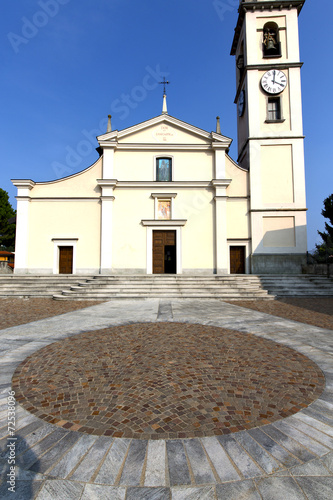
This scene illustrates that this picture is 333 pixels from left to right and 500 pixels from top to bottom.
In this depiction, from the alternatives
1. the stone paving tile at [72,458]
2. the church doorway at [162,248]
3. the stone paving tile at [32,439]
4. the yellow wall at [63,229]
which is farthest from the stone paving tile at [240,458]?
the yellow wall at [63,229]

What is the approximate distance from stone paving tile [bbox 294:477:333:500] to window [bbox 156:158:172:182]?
17219 millimetres

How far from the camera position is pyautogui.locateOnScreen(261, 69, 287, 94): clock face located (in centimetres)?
1750

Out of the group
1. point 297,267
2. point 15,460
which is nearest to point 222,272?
point 297,267

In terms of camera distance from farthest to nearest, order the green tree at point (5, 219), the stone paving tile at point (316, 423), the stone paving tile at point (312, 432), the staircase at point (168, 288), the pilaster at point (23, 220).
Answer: the green tree at point (5, 219) < the pilaster at point (23, 220) < the staircase at point (168, 288) < the stone paving tile at point (316, 423) < the stone paving tile at point (312, 432)

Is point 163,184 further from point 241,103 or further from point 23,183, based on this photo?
point 241,103

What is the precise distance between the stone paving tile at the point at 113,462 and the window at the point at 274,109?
819 inches

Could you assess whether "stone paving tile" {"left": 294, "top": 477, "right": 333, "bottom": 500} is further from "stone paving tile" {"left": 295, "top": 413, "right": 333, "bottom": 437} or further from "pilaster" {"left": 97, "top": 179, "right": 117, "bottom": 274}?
"pilaster" {"left": 97, "top": 179, "right": 117, "bottom": 274}

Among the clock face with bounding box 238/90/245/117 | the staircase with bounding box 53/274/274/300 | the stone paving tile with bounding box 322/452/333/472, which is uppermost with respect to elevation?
the clock face with bounding box 238/90/245/117

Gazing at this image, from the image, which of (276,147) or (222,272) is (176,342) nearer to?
(222,272)

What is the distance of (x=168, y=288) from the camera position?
1202cm

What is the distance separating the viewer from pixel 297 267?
1622 centimetres

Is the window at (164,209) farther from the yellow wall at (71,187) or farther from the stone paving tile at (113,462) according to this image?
the stone paving tile at (113,462)

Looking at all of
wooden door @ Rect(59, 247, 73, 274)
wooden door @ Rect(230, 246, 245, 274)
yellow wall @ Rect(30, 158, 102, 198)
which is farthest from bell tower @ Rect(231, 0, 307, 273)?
wooden door @ Rect(59, 247, 73, 274)

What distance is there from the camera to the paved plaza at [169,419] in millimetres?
1611
